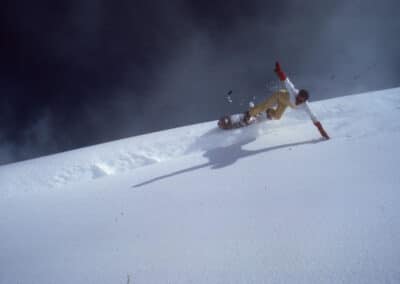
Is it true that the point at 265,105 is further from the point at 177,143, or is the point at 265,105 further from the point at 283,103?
the point at 177,143

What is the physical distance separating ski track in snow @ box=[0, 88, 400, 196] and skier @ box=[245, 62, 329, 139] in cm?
17

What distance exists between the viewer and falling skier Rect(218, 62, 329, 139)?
2.75m

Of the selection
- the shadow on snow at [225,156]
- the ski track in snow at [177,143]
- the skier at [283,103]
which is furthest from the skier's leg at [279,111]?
the shadow on snow at [225,156]

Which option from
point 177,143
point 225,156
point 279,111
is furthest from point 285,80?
point 177,143

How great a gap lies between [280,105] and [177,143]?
1.58 m

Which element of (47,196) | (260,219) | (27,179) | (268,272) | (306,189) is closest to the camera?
(268,272)

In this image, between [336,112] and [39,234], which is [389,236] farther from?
[336,112]

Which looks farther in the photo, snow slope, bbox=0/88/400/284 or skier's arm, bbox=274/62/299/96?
skier's arm, bbox=274/62/299/96

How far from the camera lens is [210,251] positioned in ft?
4.38

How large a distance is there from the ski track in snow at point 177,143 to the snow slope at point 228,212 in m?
0.02

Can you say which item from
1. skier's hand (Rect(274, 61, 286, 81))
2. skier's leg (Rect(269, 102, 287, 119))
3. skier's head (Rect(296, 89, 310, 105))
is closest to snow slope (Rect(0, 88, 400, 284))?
skier's leg (Rect(269, 102, 287, 119))

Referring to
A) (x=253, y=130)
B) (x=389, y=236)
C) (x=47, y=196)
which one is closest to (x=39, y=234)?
(x=47, y=196)

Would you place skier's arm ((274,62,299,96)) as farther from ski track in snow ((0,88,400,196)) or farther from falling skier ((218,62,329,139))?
ski track in snow ((0,88,400,196))

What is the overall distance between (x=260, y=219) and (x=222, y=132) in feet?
7.41
